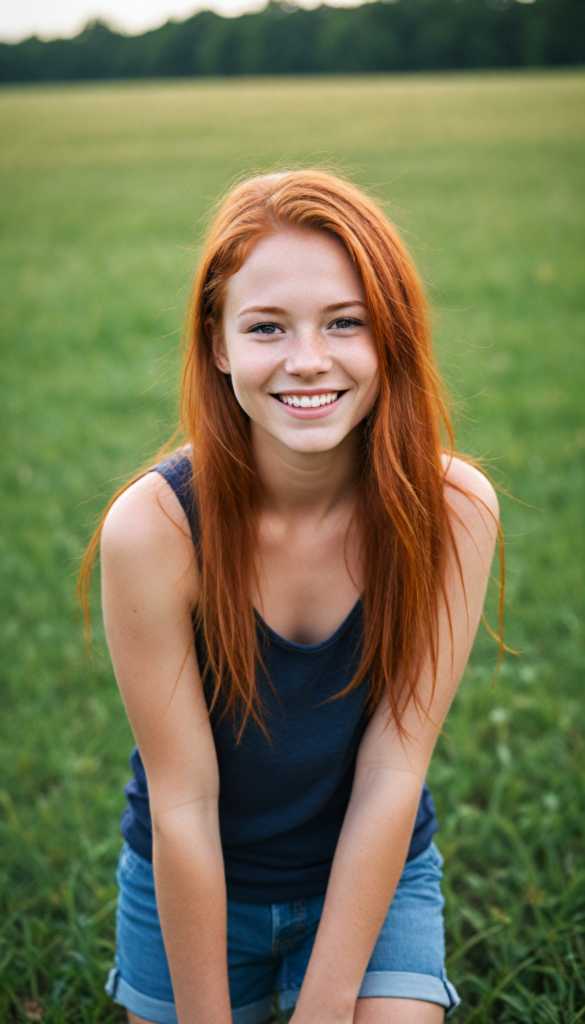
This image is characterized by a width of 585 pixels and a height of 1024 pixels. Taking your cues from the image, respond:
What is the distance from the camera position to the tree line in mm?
19406

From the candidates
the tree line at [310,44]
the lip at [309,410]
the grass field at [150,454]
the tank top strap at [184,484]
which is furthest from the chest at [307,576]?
the tree line at [310,44]

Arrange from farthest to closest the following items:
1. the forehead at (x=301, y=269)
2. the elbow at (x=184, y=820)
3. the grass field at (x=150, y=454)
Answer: the grass field at (x=150, y=454), the elbow at (x=184, y=820), the forehead at (x=301, y=269)

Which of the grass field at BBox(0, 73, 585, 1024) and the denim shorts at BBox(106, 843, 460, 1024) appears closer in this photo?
the denim shorts at BBox(106, 843, 460, 1024)

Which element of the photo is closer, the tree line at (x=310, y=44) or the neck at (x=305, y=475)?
the neck at (x=305, y=475)

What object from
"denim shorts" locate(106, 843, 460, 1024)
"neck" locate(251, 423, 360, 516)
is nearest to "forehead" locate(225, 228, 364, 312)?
"neck" locate(251, 423, 360, 516)

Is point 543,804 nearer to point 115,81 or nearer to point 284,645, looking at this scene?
point 284,645

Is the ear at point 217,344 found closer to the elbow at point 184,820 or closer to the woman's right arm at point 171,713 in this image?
the woman's right arm at point 171,713

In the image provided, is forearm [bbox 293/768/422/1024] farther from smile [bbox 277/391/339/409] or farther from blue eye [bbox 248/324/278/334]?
blue eye [bbox 248/324/278/334]

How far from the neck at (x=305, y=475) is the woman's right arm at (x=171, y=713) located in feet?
0.69

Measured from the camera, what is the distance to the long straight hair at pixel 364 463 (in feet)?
4.73

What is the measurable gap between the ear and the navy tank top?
0.64 feet

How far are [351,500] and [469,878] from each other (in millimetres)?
1187

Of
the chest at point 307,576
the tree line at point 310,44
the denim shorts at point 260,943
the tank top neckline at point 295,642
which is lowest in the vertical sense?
the denim shorts at point 260,943

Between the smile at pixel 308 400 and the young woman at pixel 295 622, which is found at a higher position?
the smile at pixel 308 400
